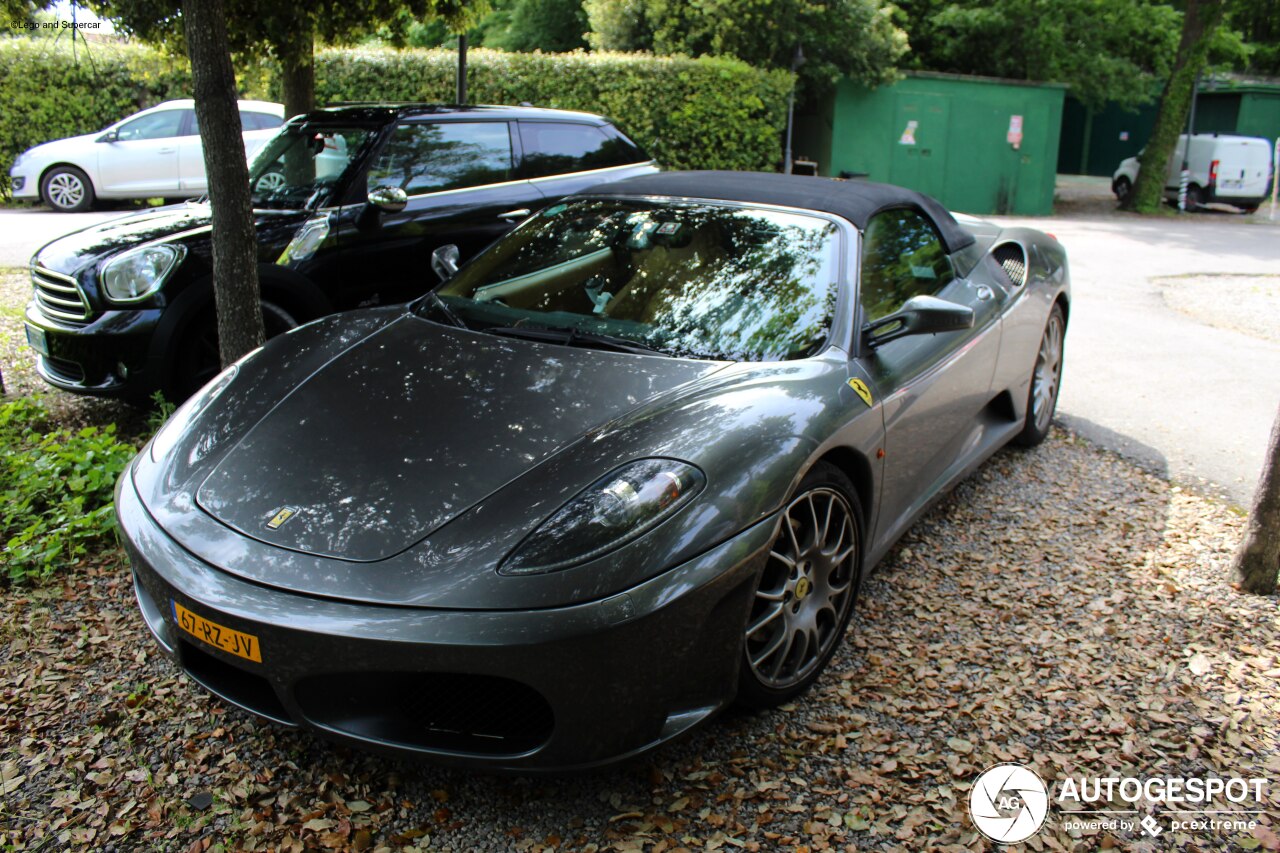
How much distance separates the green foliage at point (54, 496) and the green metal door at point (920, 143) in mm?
16791

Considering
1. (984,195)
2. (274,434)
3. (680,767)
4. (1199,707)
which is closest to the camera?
(680,767)

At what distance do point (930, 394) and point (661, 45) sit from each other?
53.8ft

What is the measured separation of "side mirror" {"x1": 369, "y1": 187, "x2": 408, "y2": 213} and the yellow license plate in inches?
134

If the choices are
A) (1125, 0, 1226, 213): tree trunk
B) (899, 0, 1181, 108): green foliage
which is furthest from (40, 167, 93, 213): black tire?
(1125, 0, 1226, 213): tree trunk

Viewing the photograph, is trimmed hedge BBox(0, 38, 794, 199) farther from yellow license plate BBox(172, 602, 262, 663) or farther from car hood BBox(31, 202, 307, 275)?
yellow license plate BBox(172, 602, 262, 663)

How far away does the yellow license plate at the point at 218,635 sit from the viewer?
7.18ft

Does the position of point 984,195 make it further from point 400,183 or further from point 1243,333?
point 400,183

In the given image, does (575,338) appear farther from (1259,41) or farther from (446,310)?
(1259,41)

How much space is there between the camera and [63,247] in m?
5.02

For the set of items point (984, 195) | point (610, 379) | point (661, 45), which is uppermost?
point (661, 45)

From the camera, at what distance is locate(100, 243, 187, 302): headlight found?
471 centimetres

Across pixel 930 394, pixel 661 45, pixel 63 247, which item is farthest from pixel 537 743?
pixel 661 45

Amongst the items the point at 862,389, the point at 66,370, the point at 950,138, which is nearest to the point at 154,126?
the point at 66,370

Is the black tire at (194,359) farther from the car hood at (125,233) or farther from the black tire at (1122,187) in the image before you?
the black tire at (1122,187)
